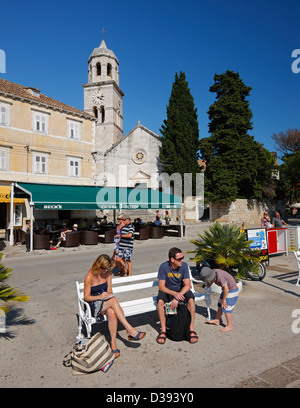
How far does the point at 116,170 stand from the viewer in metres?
36.4

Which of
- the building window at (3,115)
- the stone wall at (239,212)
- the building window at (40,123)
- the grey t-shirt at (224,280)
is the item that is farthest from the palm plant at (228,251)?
the stone wall at (239,212)

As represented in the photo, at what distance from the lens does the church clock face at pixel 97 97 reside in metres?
37.3

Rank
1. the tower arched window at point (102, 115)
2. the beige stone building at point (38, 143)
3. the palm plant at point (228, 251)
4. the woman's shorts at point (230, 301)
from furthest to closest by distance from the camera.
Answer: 1. the tower arched window at point (102, 115)
2. the beige stone building at point (38, 143)
3. the palm plant at point (228, 251)
4. the woman's shorts at point (230, 301)

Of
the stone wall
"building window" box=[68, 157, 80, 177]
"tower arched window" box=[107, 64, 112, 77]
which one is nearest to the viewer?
"building window" box=[68, 157, 80, 177]

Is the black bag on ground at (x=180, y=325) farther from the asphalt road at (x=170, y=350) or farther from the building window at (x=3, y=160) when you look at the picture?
the building window at (x=3, y=160)

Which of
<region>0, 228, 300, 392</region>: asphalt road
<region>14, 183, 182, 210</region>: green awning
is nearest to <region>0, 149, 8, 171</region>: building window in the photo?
<region>14, 183, 182, 210</region>: green awning

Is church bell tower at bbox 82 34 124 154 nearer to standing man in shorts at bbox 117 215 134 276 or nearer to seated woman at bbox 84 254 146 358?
standing man in shorts at bbox 117 215 134 276

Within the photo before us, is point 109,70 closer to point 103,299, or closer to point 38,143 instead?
point 38,143

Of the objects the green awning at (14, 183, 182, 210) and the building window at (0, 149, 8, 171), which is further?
Answer: the building window at (0, 149, 8, 171)

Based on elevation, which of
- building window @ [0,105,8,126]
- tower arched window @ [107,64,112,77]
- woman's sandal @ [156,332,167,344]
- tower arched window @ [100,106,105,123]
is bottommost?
woman's sandal @ [156,332,167,344]

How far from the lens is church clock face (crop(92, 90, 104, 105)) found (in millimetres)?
37281

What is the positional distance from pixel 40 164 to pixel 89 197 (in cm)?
836

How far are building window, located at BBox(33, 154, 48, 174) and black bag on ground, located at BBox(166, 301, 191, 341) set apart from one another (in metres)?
19.8

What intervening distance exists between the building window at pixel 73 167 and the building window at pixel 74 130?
187 centimetres
